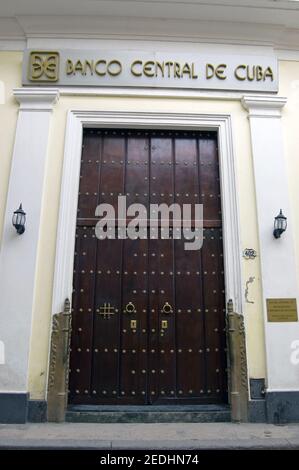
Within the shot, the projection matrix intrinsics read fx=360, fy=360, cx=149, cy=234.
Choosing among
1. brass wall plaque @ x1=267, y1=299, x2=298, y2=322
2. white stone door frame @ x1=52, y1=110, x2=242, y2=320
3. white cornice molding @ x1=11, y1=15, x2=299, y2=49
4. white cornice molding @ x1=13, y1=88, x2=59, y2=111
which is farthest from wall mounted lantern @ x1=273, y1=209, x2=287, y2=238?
white cornice molding @ x1=13, y1=88, x2=59, y2=111

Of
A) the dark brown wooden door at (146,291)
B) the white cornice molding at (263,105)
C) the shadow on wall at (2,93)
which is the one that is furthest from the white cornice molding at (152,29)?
the dark brown wooden door at (146,291)

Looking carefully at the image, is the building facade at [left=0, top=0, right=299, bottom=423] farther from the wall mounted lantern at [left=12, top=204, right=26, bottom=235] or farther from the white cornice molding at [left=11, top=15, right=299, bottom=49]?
the wall mounted lantern at [left=12, top=204, right=26, bottom=235]

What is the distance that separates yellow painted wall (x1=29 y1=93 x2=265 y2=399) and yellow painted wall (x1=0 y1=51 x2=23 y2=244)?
56cm

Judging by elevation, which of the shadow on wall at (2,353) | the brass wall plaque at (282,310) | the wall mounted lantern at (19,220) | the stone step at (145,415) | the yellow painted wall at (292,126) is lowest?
the stone step at (145,415)

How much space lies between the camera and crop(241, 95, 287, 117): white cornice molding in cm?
510

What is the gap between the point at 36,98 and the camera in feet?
16.4

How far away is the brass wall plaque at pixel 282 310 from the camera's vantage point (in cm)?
443

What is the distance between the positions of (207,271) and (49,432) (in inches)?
103

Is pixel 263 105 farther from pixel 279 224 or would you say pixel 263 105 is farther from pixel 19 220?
pixel 19 220

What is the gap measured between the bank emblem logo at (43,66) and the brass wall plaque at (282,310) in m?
4.24

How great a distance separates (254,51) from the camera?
5.34 metres

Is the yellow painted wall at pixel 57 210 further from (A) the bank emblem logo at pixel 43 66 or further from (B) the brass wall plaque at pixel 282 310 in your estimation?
(A) the bank emblem logo at pixel 43 66

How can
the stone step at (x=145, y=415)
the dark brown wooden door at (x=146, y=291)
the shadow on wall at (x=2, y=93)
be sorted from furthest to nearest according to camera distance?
the shadow on wall at (x=2, y=93), the dark brown wooden door at (x=146, y=291), the stone step at (x=145, y=415)

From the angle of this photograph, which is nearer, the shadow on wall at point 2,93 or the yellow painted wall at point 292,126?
the yellow painted wall at point 292,126
